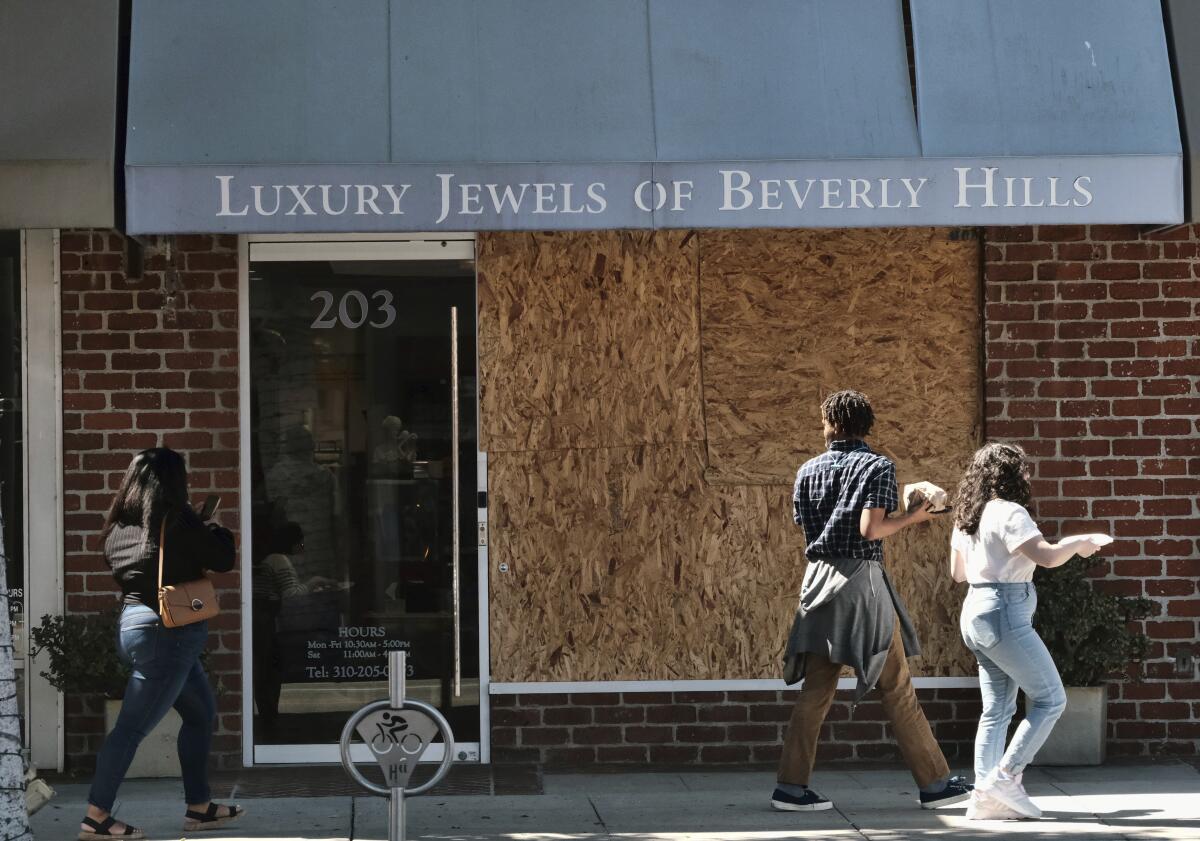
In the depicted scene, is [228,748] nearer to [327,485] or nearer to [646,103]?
[327,485]

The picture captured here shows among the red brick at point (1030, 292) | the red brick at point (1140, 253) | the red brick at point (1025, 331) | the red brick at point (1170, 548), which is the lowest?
the red brick at point (1170, 548)

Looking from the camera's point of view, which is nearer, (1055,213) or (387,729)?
(387,729)

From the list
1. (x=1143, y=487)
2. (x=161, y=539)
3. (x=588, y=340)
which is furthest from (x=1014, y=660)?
(x=161, y=539)

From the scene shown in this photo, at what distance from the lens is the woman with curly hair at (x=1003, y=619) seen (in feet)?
20.8

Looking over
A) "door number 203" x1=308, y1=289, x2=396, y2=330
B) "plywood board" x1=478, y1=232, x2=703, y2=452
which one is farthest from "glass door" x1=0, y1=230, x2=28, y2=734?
"plywood board" x1=478, y1=232, x2=703, y2=452

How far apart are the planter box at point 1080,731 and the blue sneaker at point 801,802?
1.59 meters

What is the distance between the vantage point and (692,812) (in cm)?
684

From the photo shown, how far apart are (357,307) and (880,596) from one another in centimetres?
327

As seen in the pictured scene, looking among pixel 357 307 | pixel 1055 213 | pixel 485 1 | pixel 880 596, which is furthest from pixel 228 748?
pixel 1055 213

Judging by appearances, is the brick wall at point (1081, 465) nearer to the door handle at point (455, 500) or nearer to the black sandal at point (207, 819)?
the door handle at point (455, 500)

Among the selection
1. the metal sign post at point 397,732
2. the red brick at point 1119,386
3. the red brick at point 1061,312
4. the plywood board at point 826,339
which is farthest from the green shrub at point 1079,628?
the metal sign post at point 397,732

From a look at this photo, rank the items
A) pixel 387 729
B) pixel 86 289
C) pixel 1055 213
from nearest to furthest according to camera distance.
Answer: pixel 387 729 < pixel 1055 213 < pixel 86 289

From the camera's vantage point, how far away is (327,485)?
7980 millimetres

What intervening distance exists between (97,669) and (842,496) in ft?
12.4
